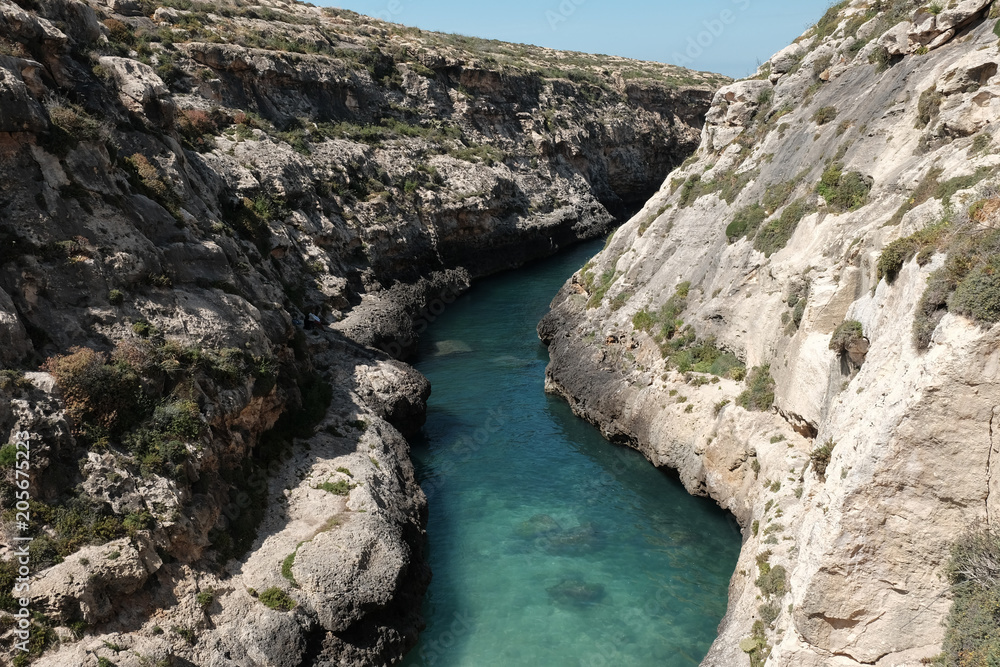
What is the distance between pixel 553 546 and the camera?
69.6 ft

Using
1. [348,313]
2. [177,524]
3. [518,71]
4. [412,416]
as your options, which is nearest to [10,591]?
[177,524]

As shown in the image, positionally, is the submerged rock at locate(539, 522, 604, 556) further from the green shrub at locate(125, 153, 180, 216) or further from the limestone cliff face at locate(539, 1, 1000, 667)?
Result: the green shrub at locate(125, 153, 180, 216)

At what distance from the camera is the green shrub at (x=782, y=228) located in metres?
23.4

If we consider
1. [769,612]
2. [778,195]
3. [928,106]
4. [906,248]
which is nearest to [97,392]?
[769,612]

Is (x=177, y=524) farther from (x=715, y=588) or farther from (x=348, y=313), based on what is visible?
(x=348, y=313)

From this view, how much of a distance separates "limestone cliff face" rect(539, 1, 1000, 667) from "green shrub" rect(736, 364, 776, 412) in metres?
0.33

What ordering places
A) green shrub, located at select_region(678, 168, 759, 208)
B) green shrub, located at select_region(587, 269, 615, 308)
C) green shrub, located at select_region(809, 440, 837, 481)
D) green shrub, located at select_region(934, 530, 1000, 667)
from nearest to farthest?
green shrub, located at select_region(934, 530, 1000, 667) < green shrub, located at select_region(809, 440, 837, 481) < green shrub, located at select_region(678, 168, 759, 208) < green shrub, located at select_region(587, 269, 615, 308)

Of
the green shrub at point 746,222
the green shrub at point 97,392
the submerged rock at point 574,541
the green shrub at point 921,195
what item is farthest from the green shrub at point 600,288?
the green shrub at point 97,392

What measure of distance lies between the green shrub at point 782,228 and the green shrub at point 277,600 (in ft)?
60.7

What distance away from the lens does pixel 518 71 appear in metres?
73.9

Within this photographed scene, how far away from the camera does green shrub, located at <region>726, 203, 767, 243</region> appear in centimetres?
2597

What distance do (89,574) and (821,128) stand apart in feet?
88.3

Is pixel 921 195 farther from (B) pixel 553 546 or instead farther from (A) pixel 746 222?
(B) pixel 553 546

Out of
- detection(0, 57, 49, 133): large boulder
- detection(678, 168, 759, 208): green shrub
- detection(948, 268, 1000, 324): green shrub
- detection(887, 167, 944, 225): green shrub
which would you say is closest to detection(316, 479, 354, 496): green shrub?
detection(0, 57, 49, 133): large boulder
